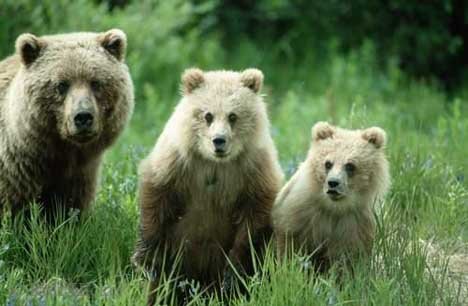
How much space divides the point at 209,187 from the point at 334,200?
71cm

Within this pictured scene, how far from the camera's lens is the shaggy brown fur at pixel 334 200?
6.27m

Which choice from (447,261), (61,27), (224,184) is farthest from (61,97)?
(61,27)

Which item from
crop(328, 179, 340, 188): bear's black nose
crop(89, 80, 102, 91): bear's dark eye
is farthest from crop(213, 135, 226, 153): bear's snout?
crop(89, 80, 102, 91): bear's dark eye

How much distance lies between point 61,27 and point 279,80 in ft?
12.3

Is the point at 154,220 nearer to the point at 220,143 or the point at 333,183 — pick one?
the point at 220,143

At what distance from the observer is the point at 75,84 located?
22.0 feet

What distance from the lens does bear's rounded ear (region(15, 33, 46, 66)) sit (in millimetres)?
6789

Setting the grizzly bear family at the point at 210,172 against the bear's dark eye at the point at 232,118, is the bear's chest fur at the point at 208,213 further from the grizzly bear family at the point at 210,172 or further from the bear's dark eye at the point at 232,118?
the bear's dark eye at the point at 232,118

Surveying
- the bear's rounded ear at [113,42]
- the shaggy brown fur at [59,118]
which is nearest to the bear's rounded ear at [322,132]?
the shaggy brown fur at [59,118]

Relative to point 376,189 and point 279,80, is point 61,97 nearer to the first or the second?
point 376,189

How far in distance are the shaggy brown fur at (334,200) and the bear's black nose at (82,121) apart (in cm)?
119

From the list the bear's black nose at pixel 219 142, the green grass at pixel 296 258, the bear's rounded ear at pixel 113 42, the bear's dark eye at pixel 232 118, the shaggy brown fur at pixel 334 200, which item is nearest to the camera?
the green grass at pixel 296 258

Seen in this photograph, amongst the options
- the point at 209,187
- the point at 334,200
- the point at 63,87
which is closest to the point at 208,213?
the point at 209,187

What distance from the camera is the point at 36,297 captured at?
564cm
